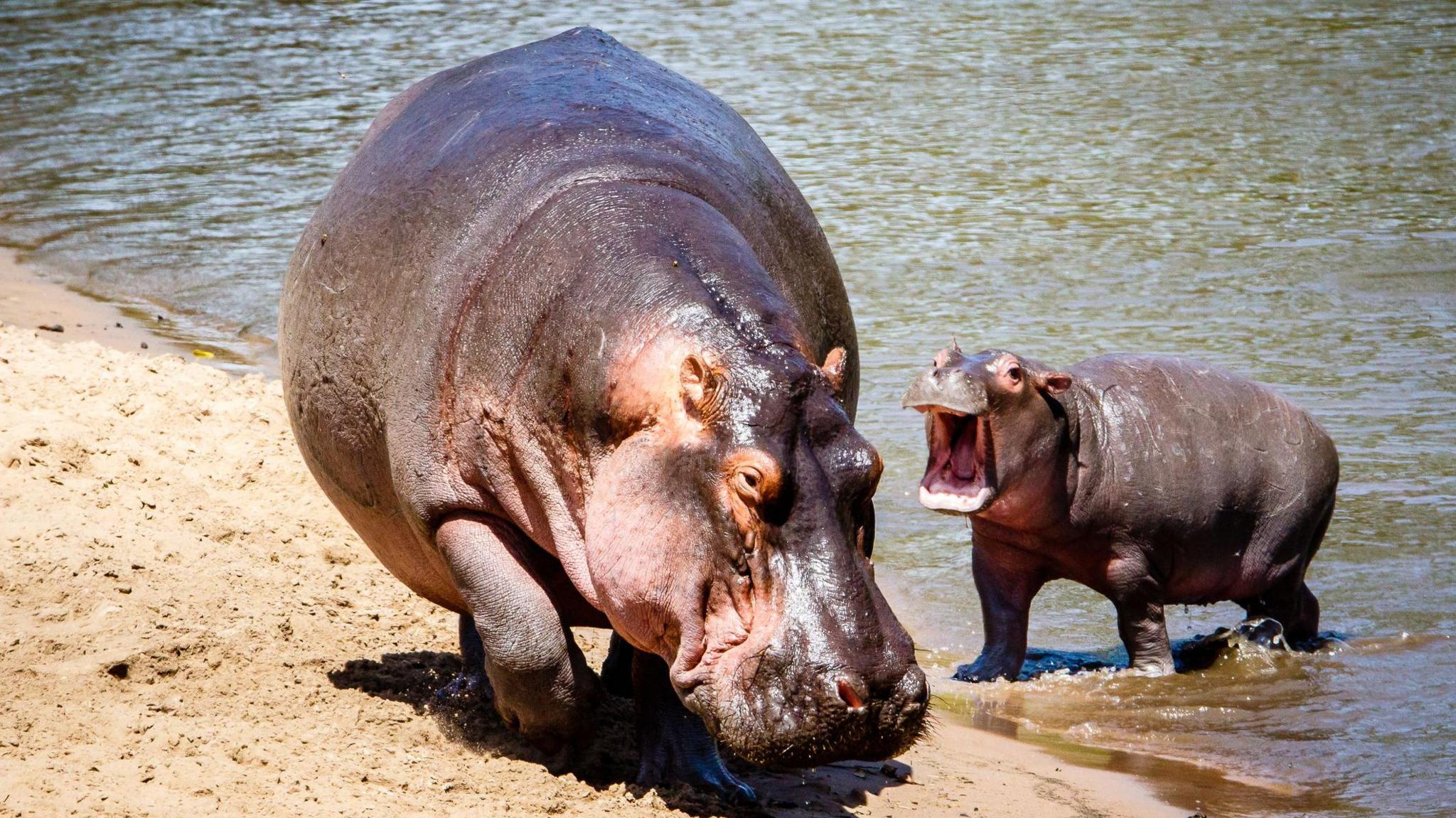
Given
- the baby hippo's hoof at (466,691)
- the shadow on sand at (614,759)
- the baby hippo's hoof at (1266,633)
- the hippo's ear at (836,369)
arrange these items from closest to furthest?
the hippo's ear at (836,369) → the shadow on sand at (614,759) → the baby hippo's hoof at (466,691) → the baby hippo's hoof at (1266,633)

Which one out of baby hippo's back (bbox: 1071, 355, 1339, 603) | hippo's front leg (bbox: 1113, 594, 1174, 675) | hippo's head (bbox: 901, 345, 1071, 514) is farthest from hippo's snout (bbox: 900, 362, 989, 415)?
hippo's front leg (bbox: 1113, 594, 1174, 675)

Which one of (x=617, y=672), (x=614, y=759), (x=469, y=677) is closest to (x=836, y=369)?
(x=614, y=759)

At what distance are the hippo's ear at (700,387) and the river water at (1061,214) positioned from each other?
2136mm

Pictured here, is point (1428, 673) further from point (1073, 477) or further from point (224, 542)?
point (224, 542)

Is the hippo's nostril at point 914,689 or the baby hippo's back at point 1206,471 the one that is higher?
the hippo's nostril at point 914,689

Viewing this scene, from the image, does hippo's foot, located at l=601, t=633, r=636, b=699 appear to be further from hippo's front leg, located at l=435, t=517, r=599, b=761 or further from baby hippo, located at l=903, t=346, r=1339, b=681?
baby hippo, located at l=903, t=346, r=1339, b=681

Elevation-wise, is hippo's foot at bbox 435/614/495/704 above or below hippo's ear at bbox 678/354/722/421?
below

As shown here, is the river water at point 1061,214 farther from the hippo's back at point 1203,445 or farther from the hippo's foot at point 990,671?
the hippo's back at point 1203,445

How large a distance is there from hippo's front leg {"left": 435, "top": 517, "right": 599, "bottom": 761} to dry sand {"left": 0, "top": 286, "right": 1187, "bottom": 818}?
8.1 inches

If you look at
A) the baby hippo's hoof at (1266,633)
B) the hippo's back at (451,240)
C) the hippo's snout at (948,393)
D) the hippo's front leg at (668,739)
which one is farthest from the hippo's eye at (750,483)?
the baby hippo's hoof at (1266,633)

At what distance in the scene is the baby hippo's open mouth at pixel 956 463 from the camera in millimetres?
5242

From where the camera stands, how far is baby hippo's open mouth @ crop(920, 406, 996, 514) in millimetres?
5242

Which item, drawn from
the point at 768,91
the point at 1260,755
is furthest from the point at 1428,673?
the point at 768,91

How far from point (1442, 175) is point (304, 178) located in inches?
295
